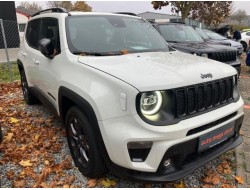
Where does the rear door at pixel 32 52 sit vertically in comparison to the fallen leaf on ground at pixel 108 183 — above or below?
above

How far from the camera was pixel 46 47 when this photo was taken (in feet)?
11.7

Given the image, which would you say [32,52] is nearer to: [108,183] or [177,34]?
[108,183]

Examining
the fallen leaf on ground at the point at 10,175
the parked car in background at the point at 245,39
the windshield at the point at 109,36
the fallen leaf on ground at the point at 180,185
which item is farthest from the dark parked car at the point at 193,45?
the parked car in background at the point at 245,39

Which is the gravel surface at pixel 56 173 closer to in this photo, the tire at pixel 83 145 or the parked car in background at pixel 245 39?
the tire at pixel 83 145

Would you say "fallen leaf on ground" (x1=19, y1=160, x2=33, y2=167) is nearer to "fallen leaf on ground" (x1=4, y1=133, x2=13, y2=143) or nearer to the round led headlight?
"fallen leaf on ground" (x1=4, y1=133, x2=13, y2=143)

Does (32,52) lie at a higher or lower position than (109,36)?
lower

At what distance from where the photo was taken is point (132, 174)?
255 centimetres

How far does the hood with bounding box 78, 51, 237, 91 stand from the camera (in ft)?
8.14

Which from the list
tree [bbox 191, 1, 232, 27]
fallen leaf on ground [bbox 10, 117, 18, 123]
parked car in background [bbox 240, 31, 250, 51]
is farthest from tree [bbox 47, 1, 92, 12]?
fallen leaf on ground [bbox 10, 117, 18, 123]

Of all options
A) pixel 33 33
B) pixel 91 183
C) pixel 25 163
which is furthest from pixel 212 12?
pixel 91 183

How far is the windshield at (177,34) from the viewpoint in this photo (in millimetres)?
7660

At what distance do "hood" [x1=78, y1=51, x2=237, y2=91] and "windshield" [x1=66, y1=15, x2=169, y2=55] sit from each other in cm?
25

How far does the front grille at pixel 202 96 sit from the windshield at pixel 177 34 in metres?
4.72

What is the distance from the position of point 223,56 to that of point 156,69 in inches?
178
